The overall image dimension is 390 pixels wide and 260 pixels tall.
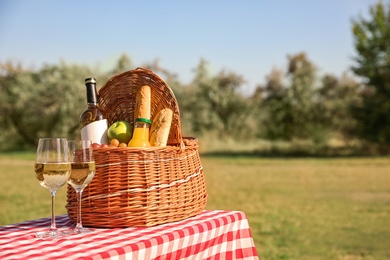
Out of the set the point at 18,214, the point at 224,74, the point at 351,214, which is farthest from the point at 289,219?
the point at 224,74

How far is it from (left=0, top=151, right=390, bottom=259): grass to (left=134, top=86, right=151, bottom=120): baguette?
389cm

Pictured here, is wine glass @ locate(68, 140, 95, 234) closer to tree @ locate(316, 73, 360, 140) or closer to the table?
the table

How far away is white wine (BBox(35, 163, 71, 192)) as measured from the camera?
2.37 meters

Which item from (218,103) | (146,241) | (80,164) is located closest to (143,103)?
(80,164)

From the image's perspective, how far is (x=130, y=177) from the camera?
8.70ft

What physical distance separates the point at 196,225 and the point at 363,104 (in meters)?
27.6

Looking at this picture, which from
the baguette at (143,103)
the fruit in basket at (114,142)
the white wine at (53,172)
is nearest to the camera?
the white wine at (53,172)

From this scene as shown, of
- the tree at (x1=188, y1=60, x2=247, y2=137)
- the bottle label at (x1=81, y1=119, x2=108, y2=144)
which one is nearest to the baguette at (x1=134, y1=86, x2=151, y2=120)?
the bottle label at (x1=81, y1=119, x2=108, y2=144)

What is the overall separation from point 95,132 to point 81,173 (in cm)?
44

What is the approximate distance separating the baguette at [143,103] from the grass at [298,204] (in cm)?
389

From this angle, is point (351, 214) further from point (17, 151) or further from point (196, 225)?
point (17, 151)

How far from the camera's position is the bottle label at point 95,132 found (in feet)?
9.37

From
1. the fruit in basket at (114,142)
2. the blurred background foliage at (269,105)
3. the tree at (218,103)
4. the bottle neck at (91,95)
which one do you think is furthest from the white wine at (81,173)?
the tree at (218,103)

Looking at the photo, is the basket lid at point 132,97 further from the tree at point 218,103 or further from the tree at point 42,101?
the tree at point 218,103
